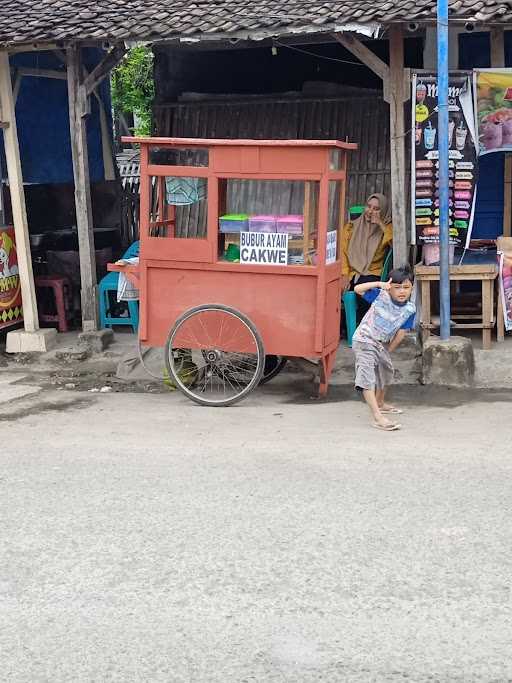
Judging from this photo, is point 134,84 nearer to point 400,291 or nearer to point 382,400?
point 382,400

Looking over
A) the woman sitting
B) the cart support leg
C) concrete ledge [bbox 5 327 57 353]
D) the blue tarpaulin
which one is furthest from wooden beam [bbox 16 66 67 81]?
the cart support leg

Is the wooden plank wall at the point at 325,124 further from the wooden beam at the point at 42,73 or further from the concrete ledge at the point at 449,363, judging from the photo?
the concrete ledge at the point at 449,363

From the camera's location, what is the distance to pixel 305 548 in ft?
15.5

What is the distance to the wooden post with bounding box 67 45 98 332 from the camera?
1002 cm

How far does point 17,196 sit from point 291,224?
3981 millimetres

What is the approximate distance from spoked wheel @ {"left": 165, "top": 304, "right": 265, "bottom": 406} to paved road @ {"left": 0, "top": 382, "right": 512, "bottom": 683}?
667 millimetres

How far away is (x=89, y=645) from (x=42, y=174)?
9.40 m

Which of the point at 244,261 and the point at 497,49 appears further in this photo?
the point at 497,49

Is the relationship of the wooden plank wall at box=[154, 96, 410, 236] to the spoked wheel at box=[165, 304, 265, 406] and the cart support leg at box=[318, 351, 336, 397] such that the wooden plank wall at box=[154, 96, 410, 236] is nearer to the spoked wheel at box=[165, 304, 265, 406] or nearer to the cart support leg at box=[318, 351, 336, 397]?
the cart support leg at box=[318, 351, 336, 397]

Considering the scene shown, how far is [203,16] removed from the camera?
9.07 m

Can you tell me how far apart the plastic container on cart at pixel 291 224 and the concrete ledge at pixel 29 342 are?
3.92 metres

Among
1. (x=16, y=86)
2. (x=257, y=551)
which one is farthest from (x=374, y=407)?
(x=16, y=86)

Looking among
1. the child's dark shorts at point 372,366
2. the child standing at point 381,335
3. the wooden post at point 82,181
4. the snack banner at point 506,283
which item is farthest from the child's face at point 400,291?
the wooden post at point 82,181

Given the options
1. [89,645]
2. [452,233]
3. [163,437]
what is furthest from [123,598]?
[452,233]
